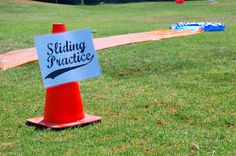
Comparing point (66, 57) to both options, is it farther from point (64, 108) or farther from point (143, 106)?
point (143, 106)

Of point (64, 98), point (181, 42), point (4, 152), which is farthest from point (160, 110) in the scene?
point (181, 42)

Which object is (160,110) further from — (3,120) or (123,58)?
(123,58)

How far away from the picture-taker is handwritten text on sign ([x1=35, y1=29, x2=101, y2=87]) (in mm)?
5480

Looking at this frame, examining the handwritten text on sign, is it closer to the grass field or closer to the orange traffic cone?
the orange traffic cone

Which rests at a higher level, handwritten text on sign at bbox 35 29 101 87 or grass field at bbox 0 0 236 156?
handwritten text on sign at bbox 35 29 101 87

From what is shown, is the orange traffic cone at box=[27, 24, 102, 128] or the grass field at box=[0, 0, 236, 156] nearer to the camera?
the grass field at box=[0, 0, 236, 156]

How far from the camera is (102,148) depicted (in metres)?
4.75

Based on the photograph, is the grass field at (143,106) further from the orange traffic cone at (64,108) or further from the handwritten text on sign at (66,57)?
the handwritten text on sign at (66,57)

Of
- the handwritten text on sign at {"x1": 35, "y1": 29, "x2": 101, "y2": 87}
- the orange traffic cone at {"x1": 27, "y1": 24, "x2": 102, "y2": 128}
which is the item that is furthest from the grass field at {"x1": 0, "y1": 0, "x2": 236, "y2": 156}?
the handwritten text on sign at {"x1": 35, "y1": 29, "x2": 101, "y2": 87}

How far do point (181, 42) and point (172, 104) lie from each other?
6.10 m

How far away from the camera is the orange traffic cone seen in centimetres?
555

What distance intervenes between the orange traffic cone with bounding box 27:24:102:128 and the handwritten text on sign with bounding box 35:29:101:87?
117mm

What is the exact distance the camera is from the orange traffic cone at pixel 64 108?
219 inches

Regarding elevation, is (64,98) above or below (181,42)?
above
